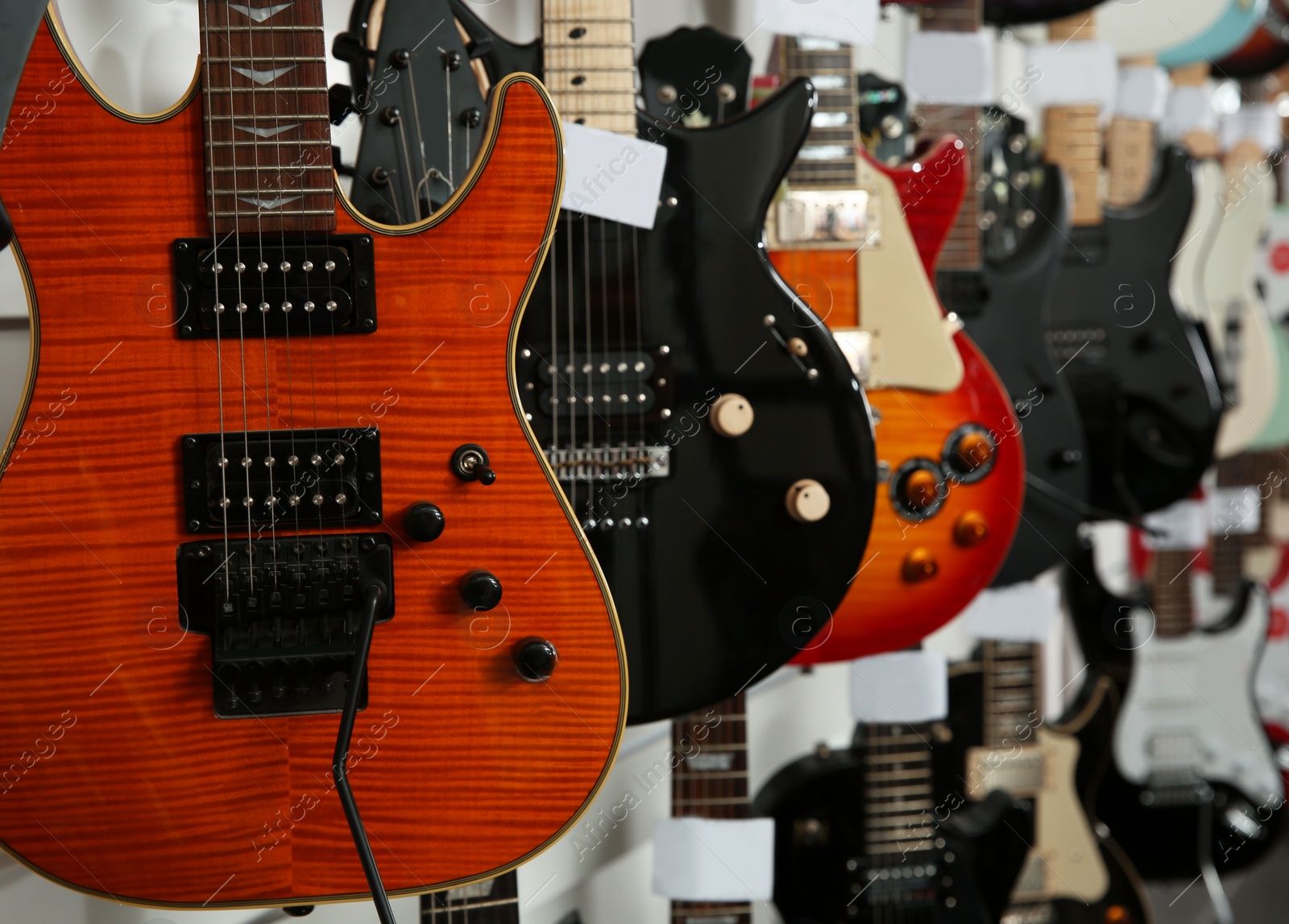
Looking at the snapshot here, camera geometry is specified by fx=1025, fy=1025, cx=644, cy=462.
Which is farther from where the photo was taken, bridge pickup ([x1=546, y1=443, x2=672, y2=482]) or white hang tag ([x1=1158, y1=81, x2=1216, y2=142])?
white hang tag ([x1=1158, y1=81, x2=1216, y2=142])

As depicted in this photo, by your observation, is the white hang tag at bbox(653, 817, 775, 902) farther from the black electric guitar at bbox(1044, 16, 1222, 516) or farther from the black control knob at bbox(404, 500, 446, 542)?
the black electric guitar at bbox(1044, 16, 1222, 516)

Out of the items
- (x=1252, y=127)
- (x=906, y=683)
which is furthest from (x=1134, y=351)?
(x=1252, y=127)

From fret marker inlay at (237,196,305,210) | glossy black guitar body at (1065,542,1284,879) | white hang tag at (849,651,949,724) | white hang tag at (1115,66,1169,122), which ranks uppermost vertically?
white hang tag at (1115,66,1169,122)

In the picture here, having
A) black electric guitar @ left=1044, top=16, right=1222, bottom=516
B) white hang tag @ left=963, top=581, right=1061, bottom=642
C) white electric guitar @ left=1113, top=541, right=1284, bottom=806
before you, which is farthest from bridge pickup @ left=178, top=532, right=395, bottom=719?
white electric guitar @ left=1113, top=541, right=1284, bottom=806

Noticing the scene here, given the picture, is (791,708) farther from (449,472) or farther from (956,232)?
(449,472)

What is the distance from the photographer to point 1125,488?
69.6 inches

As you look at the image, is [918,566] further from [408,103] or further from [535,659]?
[408,103]

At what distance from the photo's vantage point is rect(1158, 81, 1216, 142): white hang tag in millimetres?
2564

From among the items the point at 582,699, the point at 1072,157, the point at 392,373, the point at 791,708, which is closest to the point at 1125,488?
the point at 1072,157

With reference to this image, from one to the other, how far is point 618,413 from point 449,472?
21 cm

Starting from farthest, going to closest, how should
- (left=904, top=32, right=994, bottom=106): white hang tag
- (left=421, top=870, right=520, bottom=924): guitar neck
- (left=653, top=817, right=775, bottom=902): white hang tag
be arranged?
(left=904, top=32, right=994, bottom=106): white hang tag, (left=653, top=817, right=775, bottom=902): white hang tag, (left=421, top=870, right=520, bottom=924): guitar neck

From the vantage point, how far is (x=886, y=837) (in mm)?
1601

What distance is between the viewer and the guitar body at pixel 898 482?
1199 millimetres

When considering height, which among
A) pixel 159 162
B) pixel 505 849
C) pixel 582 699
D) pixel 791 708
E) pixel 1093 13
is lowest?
pixel 791 708
